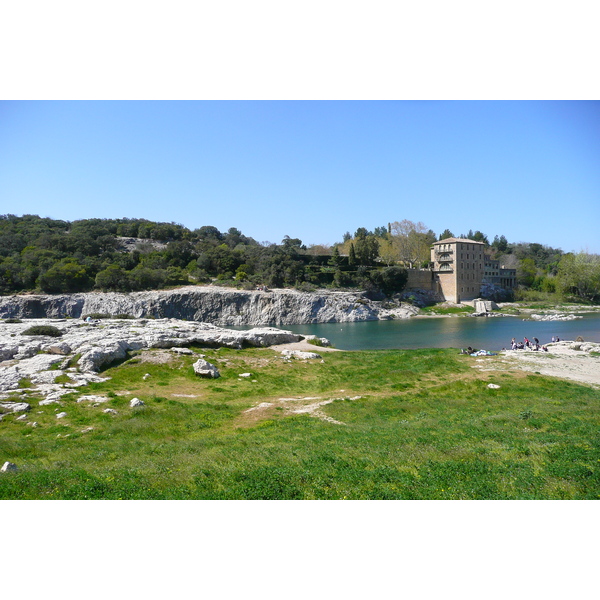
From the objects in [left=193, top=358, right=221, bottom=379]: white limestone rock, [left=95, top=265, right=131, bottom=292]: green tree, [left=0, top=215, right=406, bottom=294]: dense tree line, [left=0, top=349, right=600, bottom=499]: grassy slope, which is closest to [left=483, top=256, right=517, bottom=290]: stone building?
[left=0, top=215, right=406, bottom=294]: dense tree line

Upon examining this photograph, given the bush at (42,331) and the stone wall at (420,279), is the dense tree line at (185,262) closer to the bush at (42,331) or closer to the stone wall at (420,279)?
the stone wall at (420,279)

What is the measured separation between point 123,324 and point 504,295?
73.5 meters

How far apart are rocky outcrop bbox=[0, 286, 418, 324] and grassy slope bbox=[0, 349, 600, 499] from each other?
45849mm

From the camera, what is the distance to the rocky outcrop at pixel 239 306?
60.8 meters

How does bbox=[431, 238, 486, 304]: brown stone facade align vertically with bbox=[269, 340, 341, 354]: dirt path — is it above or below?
above

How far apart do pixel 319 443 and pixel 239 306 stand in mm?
55961

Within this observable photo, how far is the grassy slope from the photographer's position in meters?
6.31

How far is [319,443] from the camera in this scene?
29.0ft

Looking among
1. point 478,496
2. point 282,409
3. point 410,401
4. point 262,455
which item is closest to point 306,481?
point 262,455

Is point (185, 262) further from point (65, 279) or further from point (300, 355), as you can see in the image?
point (300, 355)

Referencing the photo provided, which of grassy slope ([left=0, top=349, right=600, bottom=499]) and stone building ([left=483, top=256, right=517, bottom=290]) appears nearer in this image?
grassy slope ([left=0, top=349, right=600, bottom=499])

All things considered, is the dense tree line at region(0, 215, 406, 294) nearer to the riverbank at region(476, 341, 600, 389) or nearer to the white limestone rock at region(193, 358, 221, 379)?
the riverbank at region(476, 341, 600, 389)

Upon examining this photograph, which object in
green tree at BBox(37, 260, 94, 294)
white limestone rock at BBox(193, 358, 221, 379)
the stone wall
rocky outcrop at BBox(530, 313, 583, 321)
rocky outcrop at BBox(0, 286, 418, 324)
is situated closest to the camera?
white limestone rock at BBox(193, 358, 221, 379)

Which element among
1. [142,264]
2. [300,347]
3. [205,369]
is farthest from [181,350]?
[142,264]
